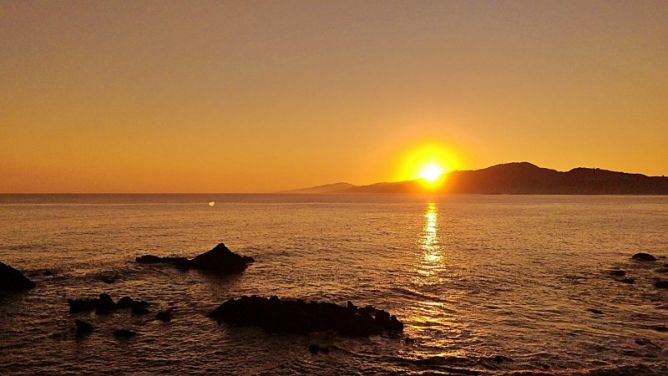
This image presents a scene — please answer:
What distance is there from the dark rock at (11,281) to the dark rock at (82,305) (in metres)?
9.09

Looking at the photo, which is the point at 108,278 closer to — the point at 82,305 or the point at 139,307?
the point at 82,305

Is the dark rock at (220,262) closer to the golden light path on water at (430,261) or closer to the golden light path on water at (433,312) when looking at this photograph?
the golden light path on water at (433,312)

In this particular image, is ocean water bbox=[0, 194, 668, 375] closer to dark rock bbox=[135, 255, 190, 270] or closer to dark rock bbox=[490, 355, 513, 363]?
dark rock bbox=[490, 355, 513, 363]

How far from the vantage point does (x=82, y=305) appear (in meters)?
33.8

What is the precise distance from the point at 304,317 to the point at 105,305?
50.3 ft

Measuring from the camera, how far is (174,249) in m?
70.8

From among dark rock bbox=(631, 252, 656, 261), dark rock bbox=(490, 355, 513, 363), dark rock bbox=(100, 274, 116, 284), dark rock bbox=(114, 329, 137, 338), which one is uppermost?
dark rock bbox=(631, 252, 656, 261)

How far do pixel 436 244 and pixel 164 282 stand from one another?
163ft

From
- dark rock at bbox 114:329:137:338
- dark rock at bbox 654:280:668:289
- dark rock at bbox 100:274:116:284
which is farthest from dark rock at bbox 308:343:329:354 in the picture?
dark rock at bbox 654:280:668:289

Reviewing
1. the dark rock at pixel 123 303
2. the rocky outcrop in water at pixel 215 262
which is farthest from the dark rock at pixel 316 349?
the rocky outcrop in water at pixel 215 262

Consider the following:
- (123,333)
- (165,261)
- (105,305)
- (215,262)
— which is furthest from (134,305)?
(165,261)

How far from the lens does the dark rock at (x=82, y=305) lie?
33.4m

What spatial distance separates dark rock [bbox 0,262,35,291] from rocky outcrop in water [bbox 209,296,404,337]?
1984cm

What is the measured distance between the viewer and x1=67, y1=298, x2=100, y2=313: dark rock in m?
33.4
